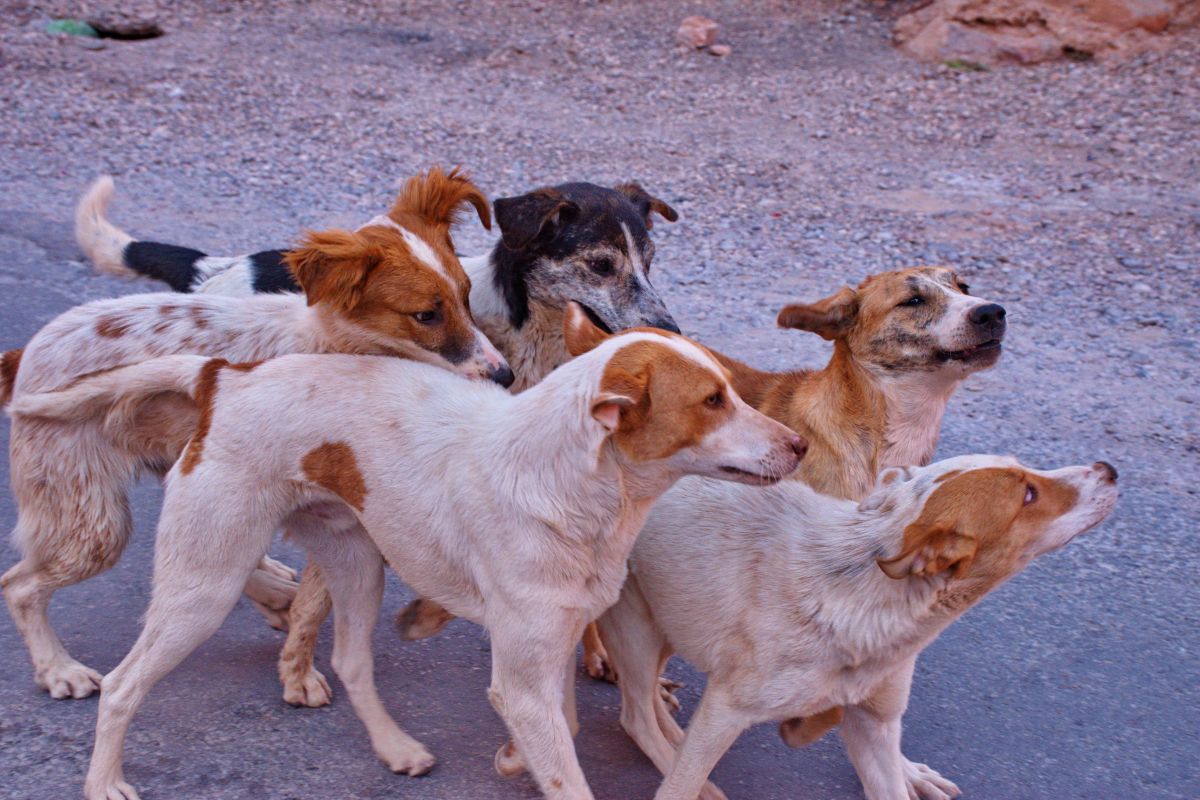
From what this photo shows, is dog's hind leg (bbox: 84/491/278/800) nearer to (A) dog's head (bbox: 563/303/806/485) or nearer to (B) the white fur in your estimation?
(B) the white fur

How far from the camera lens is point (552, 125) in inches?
491

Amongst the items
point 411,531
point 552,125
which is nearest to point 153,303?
point 411,531

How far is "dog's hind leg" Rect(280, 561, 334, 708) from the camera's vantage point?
4617 millimetres

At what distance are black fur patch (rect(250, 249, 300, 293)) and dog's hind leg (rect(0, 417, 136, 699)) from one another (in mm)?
1268

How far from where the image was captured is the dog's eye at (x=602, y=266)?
5125 millimetres

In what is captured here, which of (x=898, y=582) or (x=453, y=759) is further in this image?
(x=453, y=759)

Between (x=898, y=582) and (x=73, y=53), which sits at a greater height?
(x=898, y=582)

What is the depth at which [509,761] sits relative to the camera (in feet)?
13.8

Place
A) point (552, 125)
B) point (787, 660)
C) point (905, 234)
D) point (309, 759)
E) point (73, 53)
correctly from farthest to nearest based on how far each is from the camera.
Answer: point (73, 53), point (552, 125), point (905, 234), point (309, 759), point (787, 660)

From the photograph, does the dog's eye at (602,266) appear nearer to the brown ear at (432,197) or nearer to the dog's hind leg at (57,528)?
the brown ear at (432,197)

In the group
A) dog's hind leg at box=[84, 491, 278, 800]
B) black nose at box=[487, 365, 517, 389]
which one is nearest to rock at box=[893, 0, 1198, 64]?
black nose at box=[487, 365, 517, 389]

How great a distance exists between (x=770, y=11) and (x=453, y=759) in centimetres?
1293

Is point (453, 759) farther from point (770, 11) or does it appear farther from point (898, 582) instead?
point (770, 11)

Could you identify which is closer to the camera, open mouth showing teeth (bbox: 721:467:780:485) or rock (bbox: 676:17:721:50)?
open mouth showing teeth (bbox: 721:467:780:485)
